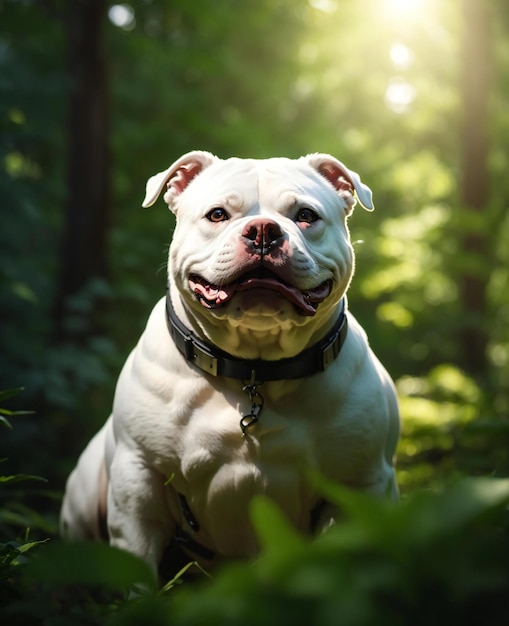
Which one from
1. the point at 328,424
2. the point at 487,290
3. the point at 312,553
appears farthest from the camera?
the point at 487,290

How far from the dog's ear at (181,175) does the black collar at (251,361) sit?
0.60 m

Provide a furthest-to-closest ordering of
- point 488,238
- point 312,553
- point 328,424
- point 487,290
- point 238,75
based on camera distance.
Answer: point 238,75 < point 487,290 < point 488,238 < point 328,424 < point 312,553

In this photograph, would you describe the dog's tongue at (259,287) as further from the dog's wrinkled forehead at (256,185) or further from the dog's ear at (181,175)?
the dog's ear at (181,175)

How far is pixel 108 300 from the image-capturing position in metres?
7.71

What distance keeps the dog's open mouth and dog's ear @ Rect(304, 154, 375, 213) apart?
591 millimetres

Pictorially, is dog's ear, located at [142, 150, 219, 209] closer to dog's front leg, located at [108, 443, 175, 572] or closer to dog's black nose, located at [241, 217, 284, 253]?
dog's black nose, located at [241, 217, 284, 253]

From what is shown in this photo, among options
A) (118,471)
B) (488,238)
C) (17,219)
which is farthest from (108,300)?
(118,471)

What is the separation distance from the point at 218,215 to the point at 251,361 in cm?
54

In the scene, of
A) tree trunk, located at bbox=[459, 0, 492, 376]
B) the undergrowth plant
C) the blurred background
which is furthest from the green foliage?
tree trunk, located at bbox=[459, 0, 492, 376]

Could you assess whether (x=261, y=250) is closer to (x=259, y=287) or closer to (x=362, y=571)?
(x=259, y=287)

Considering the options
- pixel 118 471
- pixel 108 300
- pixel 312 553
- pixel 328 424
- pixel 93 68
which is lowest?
pixel 108 300

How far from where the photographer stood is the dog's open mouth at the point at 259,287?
2.71 m

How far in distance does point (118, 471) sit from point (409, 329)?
7.35m

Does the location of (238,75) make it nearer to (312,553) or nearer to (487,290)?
(487,290)
